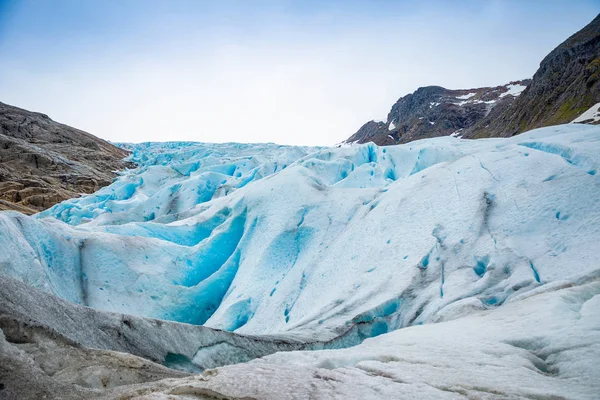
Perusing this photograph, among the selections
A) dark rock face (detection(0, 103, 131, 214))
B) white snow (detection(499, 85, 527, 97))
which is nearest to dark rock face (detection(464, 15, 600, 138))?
white snow (detection(499, 85, 527, 97))

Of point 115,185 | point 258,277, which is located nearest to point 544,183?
point 258,277

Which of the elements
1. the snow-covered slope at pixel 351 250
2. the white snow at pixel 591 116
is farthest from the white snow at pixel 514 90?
the snow-covered slope at pixel 351 250

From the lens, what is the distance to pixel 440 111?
94.1 meters

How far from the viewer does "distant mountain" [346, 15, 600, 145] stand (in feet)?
172

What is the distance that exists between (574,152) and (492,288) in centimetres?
420

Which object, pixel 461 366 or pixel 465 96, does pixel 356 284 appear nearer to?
pixel 461 366

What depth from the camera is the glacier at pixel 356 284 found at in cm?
325

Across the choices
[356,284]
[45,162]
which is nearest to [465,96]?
[45,162]

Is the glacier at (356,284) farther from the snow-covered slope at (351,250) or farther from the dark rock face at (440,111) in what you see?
the dark rock face at (440,111)

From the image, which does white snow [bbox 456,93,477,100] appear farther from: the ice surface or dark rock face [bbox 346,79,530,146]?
the ice surface

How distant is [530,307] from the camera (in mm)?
4609

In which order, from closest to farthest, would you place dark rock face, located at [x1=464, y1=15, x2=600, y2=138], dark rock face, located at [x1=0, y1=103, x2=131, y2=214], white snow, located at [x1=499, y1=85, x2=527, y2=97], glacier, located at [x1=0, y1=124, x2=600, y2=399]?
glacier, located at [x1=0, y1=124, x2=600, y2=399]
dark rock face, located at [x1=0, y1=103, x2=131, y2=214]
dark rock face, located at [x1=464, y1=15, x2=600, y2=138]
white snow, located at [x1=499, y1=85, x2=527, y2=97]

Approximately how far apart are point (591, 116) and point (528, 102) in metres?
19.8

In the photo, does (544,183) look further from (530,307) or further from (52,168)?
(52,168)
